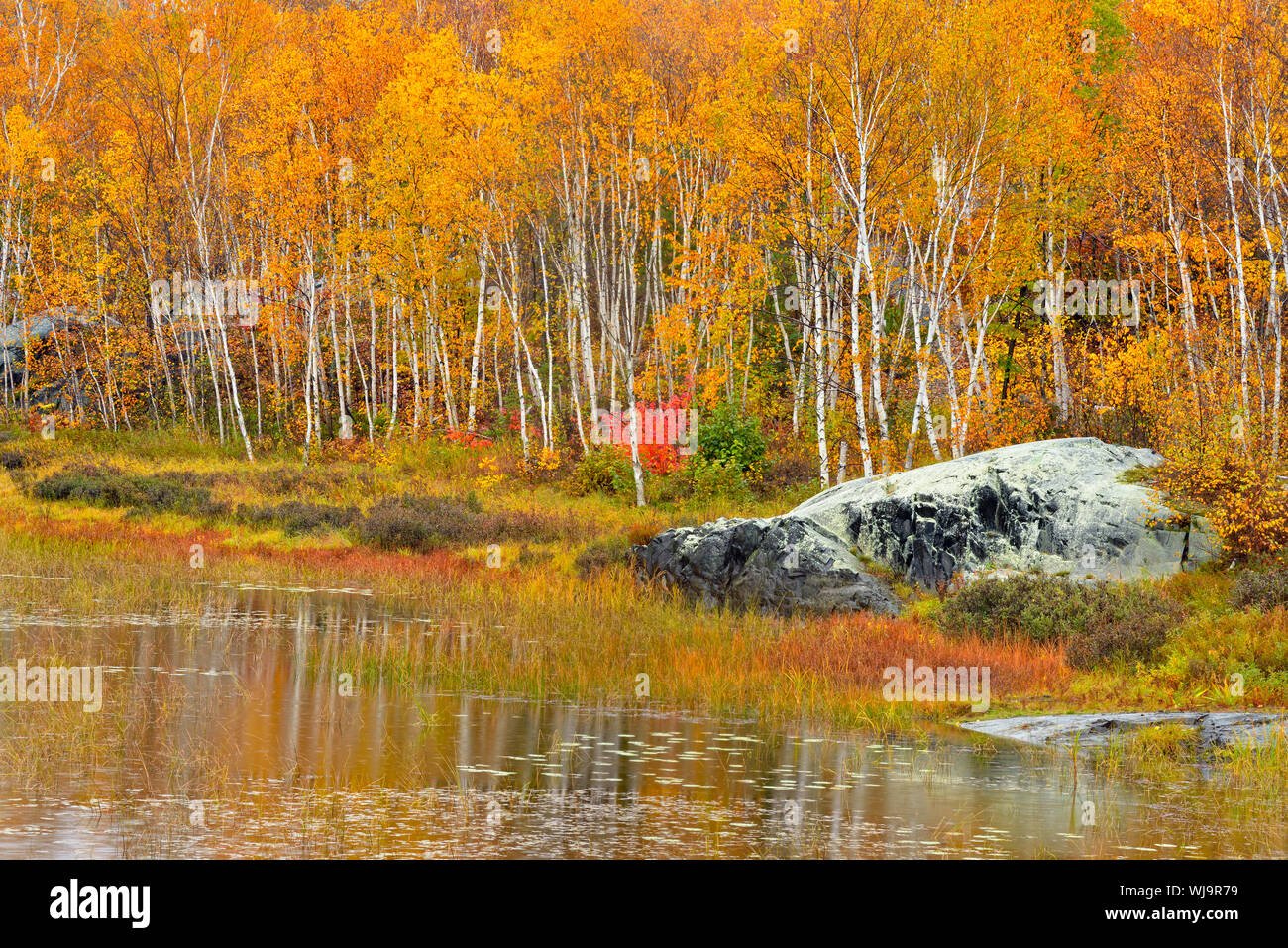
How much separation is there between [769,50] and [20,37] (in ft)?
126

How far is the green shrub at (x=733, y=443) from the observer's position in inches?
1382

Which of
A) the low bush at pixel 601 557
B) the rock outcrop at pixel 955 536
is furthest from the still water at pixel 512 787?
the low bush at pixel 601 557

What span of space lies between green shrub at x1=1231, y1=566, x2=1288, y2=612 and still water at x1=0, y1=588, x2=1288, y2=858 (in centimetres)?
601

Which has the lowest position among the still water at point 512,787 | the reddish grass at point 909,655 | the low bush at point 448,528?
the still water at point 512,787

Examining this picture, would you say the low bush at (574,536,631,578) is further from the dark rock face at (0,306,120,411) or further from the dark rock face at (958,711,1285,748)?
the dark rock face at (0,306,120,411)

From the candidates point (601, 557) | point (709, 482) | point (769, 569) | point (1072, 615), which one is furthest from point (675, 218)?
point (1072, 615)

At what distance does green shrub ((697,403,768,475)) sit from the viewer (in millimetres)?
35094

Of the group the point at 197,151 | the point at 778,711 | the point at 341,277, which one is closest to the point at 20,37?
the point at 197,151

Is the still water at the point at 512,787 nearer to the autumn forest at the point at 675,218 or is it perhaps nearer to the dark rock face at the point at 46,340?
the autumn forest at the point at 675,218

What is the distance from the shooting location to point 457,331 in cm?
4503

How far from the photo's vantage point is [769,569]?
2270cm

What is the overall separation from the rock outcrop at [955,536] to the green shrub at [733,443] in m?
10.9

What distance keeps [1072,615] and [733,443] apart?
1683 cm

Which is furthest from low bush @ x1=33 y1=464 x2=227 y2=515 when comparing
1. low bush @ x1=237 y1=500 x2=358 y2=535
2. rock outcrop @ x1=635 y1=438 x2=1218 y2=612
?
rock outcrop @ x1=635 y1=438 x2=1218 y2=612
